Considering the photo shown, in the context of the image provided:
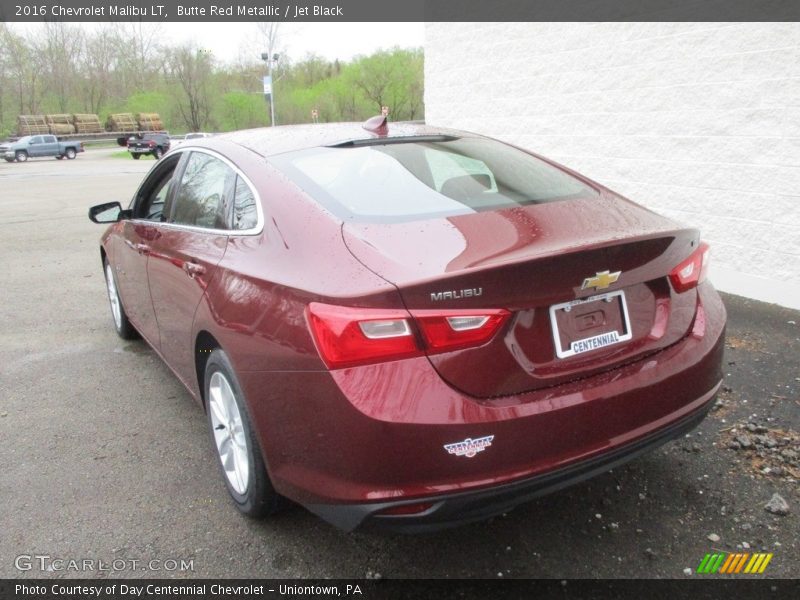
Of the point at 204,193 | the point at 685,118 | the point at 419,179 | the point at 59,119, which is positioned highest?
the point at 685,118

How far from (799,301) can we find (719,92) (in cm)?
175

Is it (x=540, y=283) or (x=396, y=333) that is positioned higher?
(x=540, y=283)

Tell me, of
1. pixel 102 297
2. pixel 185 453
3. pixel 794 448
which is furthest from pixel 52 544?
pixel 102 297

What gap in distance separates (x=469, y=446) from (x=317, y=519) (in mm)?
1085

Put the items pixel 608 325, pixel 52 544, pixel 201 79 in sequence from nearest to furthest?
1. pixel 608 325
2. pixel 52 544
3. pixel 201 79

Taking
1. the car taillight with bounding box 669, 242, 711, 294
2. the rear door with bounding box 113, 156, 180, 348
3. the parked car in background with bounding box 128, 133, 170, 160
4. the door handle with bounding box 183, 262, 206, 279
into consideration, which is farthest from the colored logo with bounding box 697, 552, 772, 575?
the parked car in background with bounding box 128, 133, 170, 160

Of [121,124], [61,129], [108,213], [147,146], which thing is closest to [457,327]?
[108,213]

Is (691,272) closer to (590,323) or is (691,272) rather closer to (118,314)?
(590,323)

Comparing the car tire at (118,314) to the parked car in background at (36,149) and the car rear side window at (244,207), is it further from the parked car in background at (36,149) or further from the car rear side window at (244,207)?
the parked car in background at (36,149)

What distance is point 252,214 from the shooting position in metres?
2.63

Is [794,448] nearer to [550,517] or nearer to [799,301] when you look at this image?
[550,517]

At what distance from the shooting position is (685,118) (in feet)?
17.7

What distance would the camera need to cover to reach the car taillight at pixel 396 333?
192 cm

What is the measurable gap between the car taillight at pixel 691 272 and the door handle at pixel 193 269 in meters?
1.95
